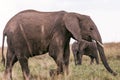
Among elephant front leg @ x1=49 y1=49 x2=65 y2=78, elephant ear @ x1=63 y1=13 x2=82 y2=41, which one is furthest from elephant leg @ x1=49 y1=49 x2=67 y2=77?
elephant ear @ x1=63 y1=13 x2=82 y2=41

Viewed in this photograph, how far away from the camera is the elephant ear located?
38.3 feet

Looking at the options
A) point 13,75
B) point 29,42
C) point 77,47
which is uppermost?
point 29,42

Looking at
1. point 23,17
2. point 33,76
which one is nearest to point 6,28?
point 23,17

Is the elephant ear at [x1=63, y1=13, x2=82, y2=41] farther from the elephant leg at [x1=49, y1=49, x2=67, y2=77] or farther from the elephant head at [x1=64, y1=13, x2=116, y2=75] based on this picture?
the elephant leg at [x1=49, y1=49, x2=67, y2=77]

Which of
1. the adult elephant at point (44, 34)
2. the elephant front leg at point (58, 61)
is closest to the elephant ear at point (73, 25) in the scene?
the adult elephant at point (44, 34)

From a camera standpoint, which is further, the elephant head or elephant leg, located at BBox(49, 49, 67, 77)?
the elephant head

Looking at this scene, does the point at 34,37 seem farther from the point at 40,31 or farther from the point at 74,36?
the point at 74,36

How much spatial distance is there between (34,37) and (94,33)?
1425 millimetres

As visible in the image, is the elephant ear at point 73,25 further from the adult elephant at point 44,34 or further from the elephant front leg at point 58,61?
the elephant front leg at point 58,61

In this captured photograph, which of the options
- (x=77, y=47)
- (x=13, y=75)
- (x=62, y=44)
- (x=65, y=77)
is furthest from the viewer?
(x=77, y=47)

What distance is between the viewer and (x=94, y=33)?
11.9 meters

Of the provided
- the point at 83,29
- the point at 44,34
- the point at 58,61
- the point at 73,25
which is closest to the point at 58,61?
the point at 58,61

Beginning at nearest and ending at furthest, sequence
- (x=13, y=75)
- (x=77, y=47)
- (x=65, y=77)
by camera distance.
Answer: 1. (x=65, y=77)
2. (x=13, y=75)
3. (x=77, y=47)

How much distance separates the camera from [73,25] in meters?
11.8
